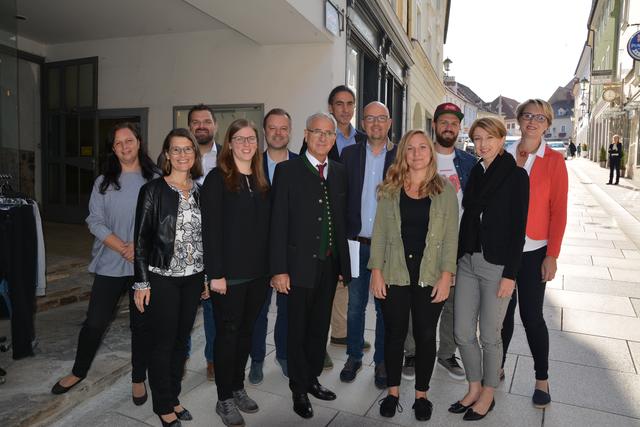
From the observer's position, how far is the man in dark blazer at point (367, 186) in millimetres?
3658

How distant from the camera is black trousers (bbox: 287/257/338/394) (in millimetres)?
3242

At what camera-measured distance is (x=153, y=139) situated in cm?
909

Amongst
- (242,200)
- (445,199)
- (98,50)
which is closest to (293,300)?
(242,200)

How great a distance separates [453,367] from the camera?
12.7 feet

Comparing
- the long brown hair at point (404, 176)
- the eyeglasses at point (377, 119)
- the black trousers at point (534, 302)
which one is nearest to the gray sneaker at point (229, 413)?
the long brown hair at point (404, 176)

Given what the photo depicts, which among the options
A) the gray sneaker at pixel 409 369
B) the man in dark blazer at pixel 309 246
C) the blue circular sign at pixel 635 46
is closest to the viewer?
the man in dark blazer at pixel 309 246

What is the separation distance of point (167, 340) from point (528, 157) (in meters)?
2.56

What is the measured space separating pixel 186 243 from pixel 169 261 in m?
0.14

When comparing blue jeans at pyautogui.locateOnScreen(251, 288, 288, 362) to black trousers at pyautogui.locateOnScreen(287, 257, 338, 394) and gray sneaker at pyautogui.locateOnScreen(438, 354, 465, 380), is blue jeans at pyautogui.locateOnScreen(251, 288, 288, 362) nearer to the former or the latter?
black trousers at pyautogui.locateOnScreen(287, 257, 338, 394)

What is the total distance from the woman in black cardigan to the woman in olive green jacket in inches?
29.0

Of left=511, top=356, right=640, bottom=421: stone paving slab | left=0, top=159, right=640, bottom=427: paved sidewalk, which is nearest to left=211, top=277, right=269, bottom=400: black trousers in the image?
left=0, top=159, right=640, bottom=427: paved sidewalk

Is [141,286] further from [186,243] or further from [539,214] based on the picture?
[539,214]

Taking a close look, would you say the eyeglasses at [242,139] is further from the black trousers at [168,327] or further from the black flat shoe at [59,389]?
the black flat shoe at [59,389]

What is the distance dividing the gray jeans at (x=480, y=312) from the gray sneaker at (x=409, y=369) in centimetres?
67
